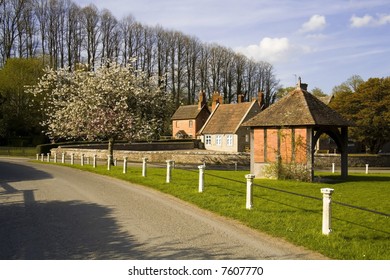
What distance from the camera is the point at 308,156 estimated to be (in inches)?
874

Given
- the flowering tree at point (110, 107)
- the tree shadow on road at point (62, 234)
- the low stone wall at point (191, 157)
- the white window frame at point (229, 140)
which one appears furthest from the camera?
the white window frame at point (229, 140)

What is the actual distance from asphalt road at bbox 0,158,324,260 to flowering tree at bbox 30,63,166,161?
15282 mm

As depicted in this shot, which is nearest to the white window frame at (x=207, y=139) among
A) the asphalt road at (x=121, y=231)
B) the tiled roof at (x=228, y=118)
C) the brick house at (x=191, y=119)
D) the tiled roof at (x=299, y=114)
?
the tiled roof at (x=228, y=118)

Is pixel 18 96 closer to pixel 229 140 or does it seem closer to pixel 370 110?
pixel 229 140

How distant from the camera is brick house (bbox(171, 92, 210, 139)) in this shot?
222 feet

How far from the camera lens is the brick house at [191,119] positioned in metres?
67.7

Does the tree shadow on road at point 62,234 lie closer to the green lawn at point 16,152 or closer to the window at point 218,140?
the green lawn at point 16,152

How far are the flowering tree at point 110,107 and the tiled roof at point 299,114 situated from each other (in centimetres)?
1006

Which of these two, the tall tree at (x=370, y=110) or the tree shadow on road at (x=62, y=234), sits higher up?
the tall tree at (x=370, y=110)

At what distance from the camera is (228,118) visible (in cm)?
5631

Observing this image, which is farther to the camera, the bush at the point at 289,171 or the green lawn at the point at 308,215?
the bush at the point at 289,171

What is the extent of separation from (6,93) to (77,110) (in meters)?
29.3

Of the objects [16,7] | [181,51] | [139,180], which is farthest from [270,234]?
[181,51]

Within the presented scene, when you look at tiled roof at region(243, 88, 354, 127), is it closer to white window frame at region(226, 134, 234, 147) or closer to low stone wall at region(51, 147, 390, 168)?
low stone wall at region(51, 147, 390, 168)
